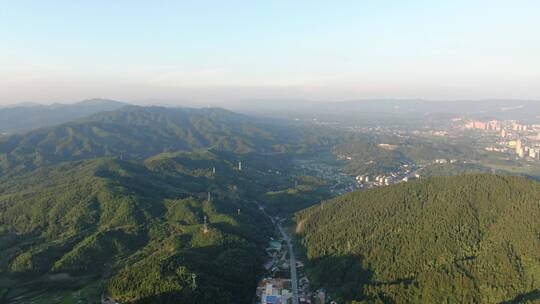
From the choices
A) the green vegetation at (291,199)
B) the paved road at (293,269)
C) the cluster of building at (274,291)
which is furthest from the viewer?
the green vegetation at (291,199)

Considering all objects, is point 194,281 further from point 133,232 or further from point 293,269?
point 133,232

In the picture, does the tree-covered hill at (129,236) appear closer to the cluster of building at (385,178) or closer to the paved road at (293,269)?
the paved road at (293,269)

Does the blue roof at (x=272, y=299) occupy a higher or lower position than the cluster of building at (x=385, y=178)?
lower

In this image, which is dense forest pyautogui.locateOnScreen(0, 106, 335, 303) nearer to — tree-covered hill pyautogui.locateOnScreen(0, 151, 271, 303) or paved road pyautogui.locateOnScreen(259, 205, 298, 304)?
tree-covered hill pyautogui.locateOnScreen(0, 151, 271, 303)

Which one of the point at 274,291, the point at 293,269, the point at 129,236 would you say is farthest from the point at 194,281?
the point at 129,236

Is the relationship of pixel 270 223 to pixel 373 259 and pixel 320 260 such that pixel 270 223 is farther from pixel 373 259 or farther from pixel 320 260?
pixel 373 259

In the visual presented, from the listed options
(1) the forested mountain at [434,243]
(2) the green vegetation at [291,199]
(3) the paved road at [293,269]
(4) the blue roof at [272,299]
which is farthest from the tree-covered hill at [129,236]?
(1) the forested mountain at [434,243]

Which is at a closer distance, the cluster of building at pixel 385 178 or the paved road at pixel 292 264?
the paved road at pixel 292 264
